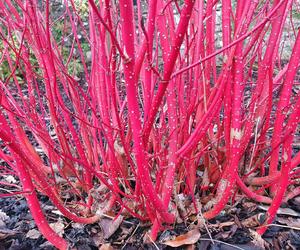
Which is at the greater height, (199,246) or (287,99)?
(287,99)

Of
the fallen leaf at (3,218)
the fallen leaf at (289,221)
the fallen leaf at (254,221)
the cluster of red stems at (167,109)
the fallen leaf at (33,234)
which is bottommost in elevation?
the fallen leaf at (289,221)

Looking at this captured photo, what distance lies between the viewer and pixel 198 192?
161 cm

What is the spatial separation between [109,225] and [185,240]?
31cm

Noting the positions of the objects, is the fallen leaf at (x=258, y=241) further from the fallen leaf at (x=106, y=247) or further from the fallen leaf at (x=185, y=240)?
the fallen leaf at (x=106, y=247)

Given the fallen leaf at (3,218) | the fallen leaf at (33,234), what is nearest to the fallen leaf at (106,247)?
the fallen leaf at (33,234)

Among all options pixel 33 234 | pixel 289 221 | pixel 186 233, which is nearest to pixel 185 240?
pixel 186 233

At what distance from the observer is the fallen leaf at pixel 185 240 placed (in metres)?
1.35

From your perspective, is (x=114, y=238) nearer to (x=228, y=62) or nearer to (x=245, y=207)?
(x=245, y=207)

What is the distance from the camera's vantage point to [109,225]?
57.9 inches

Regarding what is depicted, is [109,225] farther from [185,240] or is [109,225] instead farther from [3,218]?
[3,218]

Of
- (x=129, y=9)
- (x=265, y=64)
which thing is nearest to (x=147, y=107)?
(x=129, y=9)

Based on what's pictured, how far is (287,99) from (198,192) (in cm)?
54

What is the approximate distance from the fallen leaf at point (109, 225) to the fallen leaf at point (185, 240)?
217 millimetres

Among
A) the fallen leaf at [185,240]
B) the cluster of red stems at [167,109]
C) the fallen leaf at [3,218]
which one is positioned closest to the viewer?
the cluster of red stems at [167,109]
